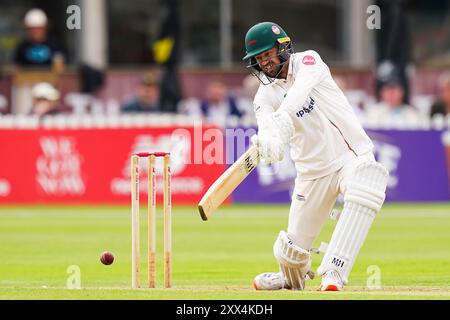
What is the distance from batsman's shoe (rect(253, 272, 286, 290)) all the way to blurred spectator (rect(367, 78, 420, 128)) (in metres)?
9.47

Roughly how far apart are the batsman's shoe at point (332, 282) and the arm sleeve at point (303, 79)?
113 cm

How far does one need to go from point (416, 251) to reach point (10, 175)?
7.75 meters

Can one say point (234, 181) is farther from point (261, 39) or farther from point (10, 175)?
point (10, 175)

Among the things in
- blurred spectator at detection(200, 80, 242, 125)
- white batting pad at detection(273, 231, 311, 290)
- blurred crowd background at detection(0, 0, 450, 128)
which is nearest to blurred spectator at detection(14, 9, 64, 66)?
blurred crowd background at detection(0, 0, 450, 128)

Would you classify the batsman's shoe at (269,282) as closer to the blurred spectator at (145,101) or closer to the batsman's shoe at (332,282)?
the batsman's shoe at (332,282)

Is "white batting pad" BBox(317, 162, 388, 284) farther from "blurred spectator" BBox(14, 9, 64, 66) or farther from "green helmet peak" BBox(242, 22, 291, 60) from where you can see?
"blurred spectator" BBox(14, 9, 64, 66)

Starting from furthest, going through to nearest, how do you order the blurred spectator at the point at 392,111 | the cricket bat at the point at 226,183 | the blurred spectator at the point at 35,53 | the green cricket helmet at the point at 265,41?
1. the blurred spectator at the point at 35,53
2. the blurred spectator at the point at 392,111
3. the green cricket helmet at the point at 265,41
4. the cricket bat at the point at 226,183

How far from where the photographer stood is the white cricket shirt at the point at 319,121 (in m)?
9.59

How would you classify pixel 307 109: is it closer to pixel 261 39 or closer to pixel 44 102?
pixel 261 39

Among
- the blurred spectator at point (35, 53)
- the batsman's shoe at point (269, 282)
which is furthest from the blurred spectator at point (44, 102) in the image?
the batsman's shoe at point (269, 282)

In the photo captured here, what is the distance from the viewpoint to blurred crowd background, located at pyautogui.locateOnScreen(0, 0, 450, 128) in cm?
2108

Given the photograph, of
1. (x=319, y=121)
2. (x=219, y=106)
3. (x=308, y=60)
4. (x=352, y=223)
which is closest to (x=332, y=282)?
(x=352, y=223)
